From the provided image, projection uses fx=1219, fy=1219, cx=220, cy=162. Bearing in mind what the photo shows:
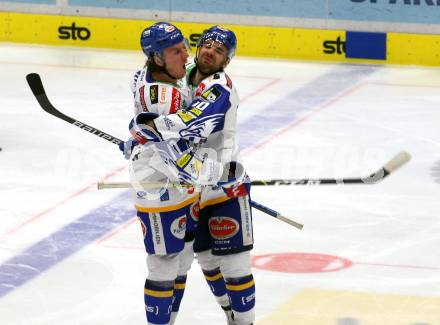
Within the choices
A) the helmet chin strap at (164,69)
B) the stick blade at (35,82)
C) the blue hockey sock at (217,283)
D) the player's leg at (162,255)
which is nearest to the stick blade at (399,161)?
the blue hockey sock at (217,283)

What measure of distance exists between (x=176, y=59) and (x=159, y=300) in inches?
45.8

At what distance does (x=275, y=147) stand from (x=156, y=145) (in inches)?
187

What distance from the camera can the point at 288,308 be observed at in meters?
6.79

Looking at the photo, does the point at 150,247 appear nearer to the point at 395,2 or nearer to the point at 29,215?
the point at 29,215

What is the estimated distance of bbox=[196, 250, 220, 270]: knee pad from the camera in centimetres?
618

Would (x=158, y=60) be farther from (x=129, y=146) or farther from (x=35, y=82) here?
(x=35, y=82)

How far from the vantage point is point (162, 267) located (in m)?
5.88

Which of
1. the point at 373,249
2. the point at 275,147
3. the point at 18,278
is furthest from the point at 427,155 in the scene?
the point at 18,278

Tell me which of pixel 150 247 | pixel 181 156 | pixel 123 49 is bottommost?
pixel 123 49

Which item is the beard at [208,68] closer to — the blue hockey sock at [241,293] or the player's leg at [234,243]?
the player's leg at [234,243]

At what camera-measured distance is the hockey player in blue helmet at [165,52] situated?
18.7 ft

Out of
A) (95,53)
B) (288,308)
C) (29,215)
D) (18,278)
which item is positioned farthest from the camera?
(95,53)

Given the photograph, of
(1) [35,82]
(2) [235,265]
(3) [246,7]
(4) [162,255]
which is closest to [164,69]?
(4) [162,255]

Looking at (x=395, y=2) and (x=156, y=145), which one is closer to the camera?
(x=156, y=145)
